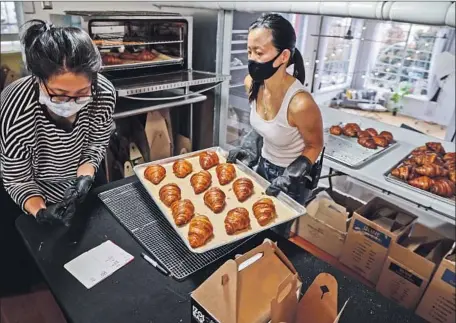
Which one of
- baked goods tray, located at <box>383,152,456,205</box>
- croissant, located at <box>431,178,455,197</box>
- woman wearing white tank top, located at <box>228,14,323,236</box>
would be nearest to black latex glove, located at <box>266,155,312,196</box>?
woman wearing white tank top, located at <box>228,14,323,236</box>

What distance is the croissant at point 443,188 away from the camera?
142 centimetres

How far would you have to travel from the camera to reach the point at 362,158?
1703 millimetres

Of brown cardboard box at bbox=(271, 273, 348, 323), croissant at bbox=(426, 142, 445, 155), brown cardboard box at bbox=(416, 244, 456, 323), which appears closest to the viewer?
brown cardboard box at bbox=(271, 273, 348, 323)

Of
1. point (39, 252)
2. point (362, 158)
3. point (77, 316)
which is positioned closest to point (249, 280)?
point (77, 316)

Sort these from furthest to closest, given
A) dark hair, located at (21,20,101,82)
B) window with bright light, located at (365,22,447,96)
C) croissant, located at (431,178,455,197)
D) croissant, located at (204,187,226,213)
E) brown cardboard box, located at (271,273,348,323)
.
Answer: window with bright light, located at (365,22,447,96) < croissant, located at (431,178,455,197) < croissant, located at (204,187,226,213) < dark hair, located at (21,20,101,82) < brown cardboard box, located at (271,273,348,323)

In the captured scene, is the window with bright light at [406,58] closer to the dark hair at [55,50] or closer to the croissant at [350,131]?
the croissant at [350,131]

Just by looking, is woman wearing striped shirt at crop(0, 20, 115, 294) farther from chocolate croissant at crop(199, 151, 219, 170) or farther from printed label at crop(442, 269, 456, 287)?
printed label at crop(442, 269, 456, 287)

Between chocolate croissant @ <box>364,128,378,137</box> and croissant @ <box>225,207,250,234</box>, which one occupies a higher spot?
chocolate croissant @ <box>364,128,378,137</box>

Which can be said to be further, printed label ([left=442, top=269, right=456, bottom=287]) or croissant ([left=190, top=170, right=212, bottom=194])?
printed label ([left=442, top=269, right=456, bottom=287])

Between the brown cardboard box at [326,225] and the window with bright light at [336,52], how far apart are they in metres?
0.76

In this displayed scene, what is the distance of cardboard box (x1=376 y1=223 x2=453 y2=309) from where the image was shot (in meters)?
1.76

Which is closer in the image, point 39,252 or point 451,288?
point 39,252

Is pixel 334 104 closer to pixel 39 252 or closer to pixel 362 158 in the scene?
pixel 362 158

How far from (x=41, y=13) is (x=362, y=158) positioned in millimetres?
1961
